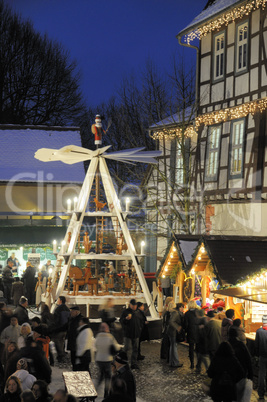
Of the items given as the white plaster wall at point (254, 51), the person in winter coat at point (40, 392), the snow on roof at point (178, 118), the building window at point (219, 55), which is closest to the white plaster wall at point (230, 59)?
the building window at point (219, 55)

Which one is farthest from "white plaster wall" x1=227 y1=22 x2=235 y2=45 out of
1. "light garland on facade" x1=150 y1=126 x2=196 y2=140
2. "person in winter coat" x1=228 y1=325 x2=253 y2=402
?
"person in winter coat" x1=228 y1=325 x2=253 y2=402

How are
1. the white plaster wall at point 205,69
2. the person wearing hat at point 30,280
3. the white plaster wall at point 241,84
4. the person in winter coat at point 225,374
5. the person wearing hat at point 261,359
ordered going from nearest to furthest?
the person in winter coat at point 225,374 → the person wearing hat at point 261,359 → the white plaster wall at point 241,84 → the white plaster wall at point 205,69 → the person wearing hat at point 30,280

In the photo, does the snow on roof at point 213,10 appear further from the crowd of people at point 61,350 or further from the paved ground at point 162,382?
the paved ground at point 162,382

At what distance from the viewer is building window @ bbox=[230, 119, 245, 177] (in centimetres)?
2322

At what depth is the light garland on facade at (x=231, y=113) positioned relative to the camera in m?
22.1

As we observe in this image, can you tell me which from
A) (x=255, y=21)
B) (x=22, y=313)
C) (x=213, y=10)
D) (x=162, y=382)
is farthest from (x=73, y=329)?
(x=213, y=10)

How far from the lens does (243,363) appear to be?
10531 millimetres

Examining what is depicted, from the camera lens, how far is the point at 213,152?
25078 millimetres

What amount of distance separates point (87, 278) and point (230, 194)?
24.0 ft

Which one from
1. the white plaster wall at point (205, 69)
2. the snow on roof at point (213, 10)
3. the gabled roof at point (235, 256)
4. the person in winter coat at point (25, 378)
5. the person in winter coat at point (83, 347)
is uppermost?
the snow on roof at point (213, 10)

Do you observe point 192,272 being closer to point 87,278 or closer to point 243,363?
point 87,278

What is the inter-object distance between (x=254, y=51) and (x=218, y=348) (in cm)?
1479

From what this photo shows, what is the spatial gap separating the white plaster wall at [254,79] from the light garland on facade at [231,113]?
562 mm

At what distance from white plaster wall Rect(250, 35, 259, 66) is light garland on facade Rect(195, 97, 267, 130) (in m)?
1.46
